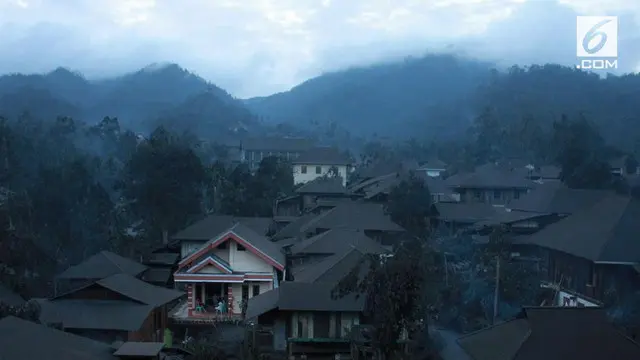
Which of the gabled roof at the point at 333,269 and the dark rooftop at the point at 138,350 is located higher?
the gabled roof at the point at 333,269

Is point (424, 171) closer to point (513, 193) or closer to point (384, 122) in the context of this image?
point (513, 193)

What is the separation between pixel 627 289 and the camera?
992 inches

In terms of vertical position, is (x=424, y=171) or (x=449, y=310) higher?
(x=424, y=171)

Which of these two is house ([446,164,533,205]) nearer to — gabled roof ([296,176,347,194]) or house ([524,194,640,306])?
gabled roof ([296,176,347,194])

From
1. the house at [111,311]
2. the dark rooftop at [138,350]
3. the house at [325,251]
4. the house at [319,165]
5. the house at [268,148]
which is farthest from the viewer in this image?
the house at [268,148]

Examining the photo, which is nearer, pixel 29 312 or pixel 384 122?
pixel 29 312

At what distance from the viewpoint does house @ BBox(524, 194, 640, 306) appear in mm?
25297

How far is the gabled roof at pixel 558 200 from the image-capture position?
37.9 metres

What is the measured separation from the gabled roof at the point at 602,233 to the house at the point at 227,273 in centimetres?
1334

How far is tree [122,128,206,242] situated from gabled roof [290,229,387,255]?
60.2ft

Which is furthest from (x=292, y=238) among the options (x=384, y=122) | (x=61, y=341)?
(x=384, y=122)

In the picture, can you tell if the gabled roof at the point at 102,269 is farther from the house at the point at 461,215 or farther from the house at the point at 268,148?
the house at the point at 268,148

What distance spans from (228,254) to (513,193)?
1325 inches

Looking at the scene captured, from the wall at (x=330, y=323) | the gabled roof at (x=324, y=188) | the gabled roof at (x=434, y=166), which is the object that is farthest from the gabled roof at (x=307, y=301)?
the gabled roof at (x=434, y=166)
